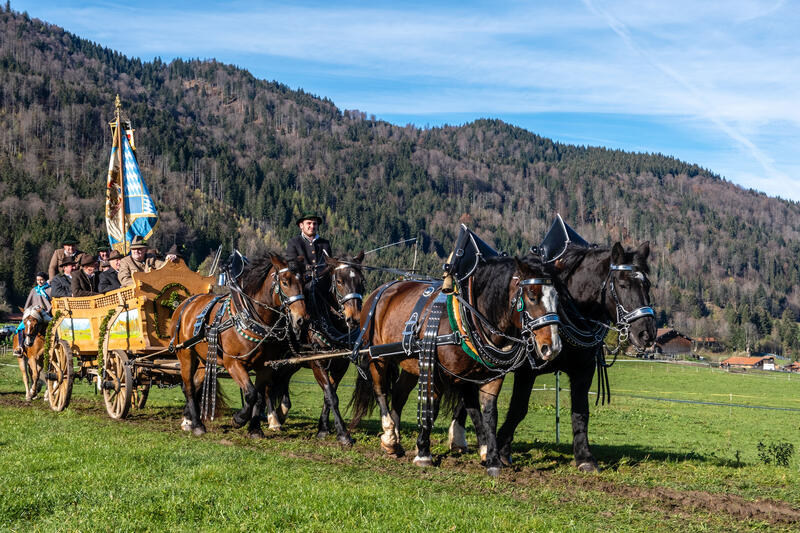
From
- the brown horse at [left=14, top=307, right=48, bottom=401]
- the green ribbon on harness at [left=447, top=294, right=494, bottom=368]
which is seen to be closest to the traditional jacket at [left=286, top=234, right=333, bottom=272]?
the green ribbon on harness at [left=447, top=294, right=494, bottom=368]

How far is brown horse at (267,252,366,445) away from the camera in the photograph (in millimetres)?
11352

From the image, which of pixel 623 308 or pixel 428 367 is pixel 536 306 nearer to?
pixel 623 308

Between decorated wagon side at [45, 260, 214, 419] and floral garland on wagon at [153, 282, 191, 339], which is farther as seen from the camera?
floral garland on wagon at [153, 282, 191, 339]

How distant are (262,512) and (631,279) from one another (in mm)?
5208

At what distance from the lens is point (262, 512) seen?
21.9 feet

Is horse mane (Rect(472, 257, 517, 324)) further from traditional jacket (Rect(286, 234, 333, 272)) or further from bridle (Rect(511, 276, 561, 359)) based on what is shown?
traditional jacket (Rect(286, 234, 333, 272))

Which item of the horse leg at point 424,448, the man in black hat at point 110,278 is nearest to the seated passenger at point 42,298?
the man in black hat at point 110,278

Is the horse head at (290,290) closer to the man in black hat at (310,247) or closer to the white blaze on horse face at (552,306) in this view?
the man in black hat at (310,247)

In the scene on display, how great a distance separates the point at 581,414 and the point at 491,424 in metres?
1.56

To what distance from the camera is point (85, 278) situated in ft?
51.3

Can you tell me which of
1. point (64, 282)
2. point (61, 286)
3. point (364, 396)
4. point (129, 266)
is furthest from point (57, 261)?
point (364, 396)

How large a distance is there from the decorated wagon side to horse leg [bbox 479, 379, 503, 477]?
6.38 m

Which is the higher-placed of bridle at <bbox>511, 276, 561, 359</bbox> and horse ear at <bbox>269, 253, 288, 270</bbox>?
horse ear at <bbox>269, 253, 288, 270</bbox>

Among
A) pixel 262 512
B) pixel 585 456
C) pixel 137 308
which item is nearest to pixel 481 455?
pixel 585 456
